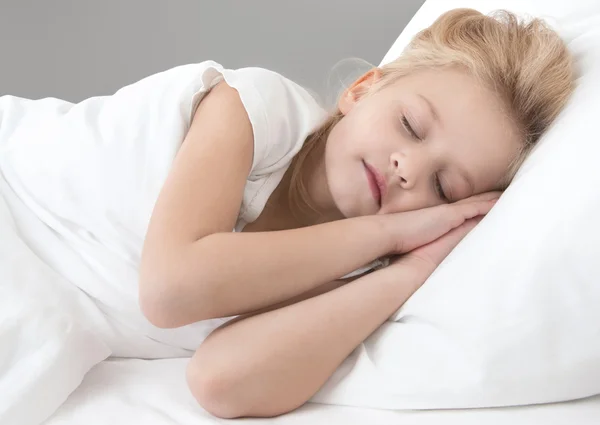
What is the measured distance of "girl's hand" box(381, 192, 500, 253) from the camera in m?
0.91

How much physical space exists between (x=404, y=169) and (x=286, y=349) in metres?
0.30

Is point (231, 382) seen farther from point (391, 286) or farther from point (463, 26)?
point (463, 26)

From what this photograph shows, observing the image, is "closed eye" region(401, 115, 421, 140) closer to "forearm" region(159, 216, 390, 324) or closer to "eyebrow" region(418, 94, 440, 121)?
"eyebrow" region(418, 94, 440, 121)

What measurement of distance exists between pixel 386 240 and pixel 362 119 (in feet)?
0.61

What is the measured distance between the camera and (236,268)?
777mm

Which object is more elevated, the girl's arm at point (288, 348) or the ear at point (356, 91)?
the ear at point (356, 91)

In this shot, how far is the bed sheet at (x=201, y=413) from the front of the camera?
0.71 m

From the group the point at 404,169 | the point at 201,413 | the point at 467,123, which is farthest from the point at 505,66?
the point at 201,413

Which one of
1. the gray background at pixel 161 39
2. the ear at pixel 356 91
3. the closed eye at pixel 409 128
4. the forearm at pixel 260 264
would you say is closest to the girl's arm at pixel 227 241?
the forearm at pixel 260 264

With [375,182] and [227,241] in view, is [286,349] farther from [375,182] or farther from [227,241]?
[375,182]

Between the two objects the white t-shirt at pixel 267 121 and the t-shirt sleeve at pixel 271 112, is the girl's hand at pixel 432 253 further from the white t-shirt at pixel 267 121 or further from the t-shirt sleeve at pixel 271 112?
the t-shirt sleeve at pixel 271 112

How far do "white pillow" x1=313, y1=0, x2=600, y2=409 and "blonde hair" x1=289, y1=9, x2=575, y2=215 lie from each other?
136mm

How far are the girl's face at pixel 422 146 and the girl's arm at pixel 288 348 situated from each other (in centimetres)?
14

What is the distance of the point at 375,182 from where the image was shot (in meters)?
0.95
